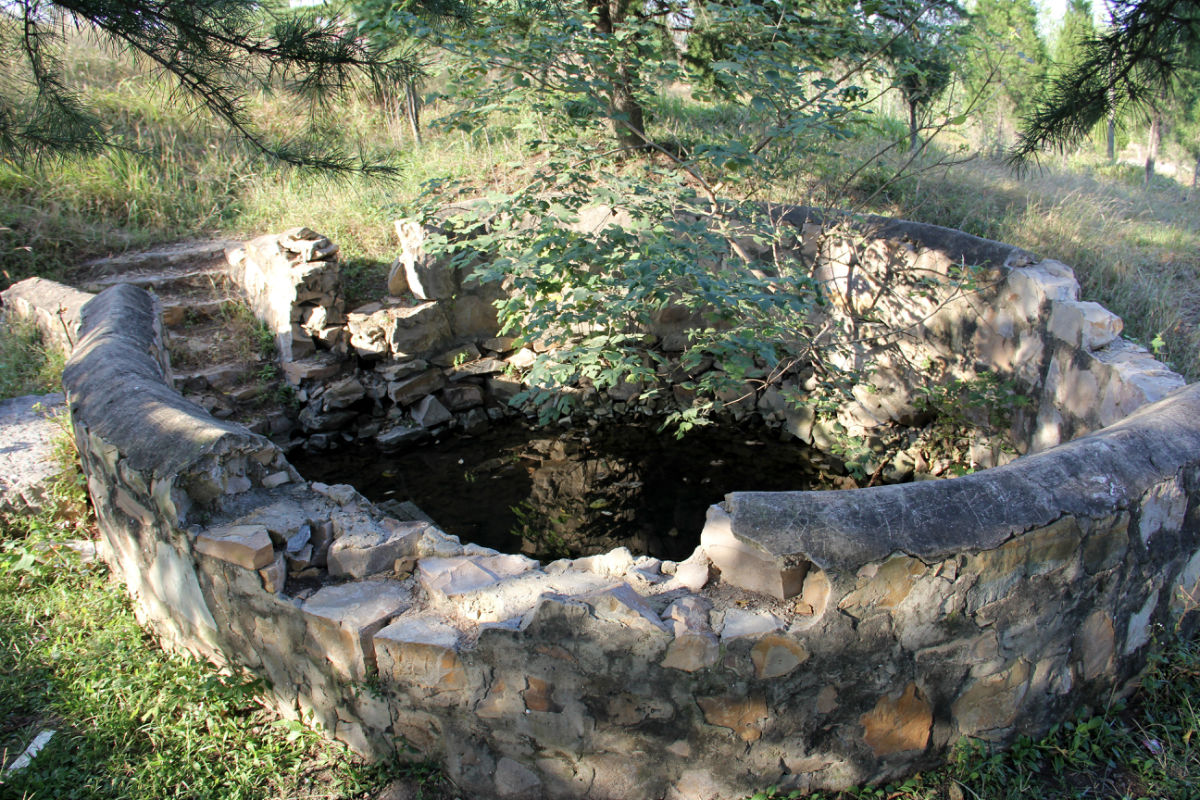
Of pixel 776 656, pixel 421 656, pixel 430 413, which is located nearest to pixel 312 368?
pixel 430 413

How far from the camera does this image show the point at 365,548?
238 centimetres

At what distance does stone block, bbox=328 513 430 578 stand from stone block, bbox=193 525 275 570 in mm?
197

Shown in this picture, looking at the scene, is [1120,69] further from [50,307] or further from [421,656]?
[50,307]

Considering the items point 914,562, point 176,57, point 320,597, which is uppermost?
point 176,57

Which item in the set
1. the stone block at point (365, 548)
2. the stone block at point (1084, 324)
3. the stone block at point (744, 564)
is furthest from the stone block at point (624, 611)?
the stone block at point (1084, 324)

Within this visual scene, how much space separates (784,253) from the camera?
514cm

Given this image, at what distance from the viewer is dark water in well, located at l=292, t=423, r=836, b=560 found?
164 inches

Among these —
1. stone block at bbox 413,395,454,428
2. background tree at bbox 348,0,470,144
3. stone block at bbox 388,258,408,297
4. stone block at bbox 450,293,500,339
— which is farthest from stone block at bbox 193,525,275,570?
stone block at bbox 388,258,408,297

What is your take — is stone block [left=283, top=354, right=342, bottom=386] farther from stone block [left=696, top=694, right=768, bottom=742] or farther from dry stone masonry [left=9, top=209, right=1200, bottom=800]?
stone block [left=696, top=694, right=768, bottom=742]

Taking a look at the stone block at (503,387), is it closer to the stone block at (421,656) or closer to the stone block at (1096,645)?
the stone block at (421,656)

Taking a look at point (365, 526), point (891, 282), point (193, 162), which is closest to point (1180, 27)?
point (891, 282)

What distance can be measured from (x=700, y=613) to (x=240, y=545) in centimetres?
133

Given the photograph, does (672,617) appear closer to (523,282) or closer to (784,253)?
(523,282)

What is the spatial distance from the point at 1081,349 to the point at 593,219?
131 inches
